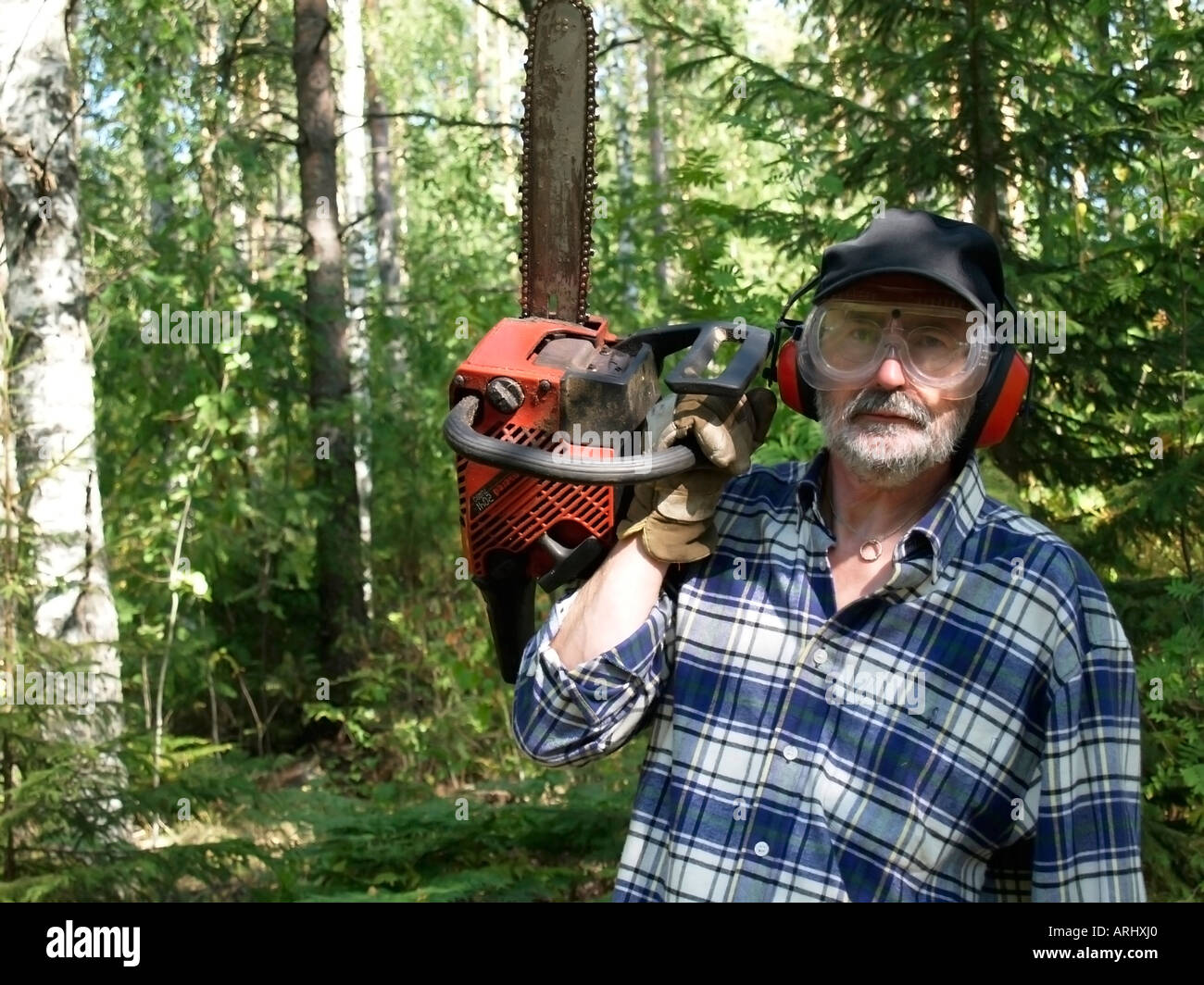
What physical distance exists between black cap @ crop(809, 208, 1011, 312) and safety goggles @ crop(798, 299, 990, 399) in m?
0.06

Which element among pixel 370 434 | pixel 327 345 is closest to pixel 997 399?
pixel 327 345

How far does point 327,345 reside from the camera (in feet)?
28.8

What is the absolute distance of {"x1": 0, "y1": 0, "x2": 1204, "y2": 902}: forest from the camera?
163 inches

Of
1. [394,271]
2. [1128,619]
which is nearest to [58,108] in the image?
[1128,619]

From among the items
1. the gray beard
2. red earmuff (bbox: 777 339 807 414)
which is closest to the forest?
red earmuff (bbox: 777 339 807 414)

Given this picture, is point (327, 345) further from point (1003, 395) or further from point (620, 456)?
point (1003, 395)

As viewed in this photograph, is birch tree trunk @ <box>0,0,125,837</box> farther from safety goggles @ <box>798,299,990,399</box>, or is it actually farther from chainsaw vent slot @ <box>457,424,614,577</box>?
safety goggles @ <box>798,299,990,399</box>

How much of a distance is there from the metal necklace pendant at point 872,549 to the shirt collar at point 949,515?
0.28ft

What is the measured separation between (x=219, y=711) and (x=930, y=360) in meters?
8.03

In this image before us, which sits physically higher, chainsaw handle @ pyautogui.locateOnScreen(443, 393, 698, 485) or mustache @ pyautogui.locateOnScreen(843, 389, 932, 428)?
mustache @ pyautogui.locateOnScreen(843, 389, 932, 428)

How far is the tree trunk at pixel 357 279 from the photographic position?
9.08 m

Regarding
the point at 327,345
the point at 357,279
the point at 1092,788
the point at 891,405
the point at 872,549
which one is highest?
the point at 357,279

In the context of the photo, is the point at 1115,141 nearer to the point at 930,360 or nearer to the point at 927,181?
the point at 927,181

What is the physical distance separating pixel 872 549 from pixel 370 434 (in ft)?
25.4
